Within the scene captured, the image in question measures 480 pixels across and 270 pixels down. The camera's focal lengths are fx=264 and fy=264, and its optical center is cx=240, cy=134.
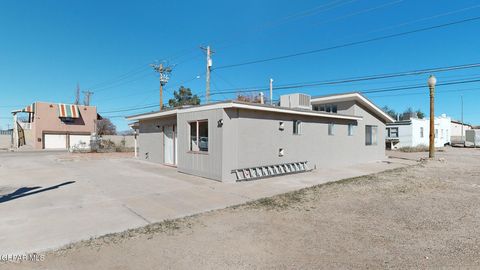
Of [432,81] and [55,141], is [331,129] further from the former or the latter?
[55,141]

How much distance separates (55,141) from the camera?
32000 mm

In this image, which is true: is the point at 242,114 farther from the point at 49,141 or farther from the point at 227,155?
the point at 49,141

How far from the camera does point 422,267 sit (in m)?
3.22

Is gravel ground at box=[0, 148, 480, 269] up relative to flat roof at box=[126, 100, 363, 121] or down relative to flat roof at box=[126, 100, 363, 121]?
down

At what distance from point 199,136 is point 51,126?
30.0 meters

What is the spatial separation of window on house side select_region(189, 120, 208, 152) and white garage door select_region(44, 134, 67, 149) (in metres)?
29.6

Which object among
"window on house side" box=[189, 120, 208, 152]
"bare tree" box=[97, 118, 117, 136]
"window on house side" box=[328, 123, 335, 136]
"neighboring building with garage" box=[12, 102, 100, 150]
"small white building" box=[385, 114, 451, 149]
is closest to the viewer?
"window on house side" box=[189, 120, 208, 152]

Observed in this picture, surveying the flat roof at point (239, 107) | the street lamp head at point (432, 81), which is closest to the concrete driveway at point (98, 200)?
the flat roof at point (239, 107)

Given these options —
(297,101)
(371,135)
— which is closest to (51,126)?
(297,101)

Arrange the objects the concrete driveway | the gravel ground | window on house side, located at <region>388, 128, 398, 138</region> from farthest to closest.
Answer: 1. window on house side, located at <region>388, 128, 398, 138</region>
2. the concrete driveway
3. the gravel ground

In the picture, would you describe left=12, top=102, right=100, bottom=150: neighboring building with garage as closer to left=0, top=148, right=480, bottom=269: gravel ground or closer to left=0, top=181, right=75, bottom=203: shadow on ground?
left=0, top=181, right=75, bottom=203: shadow on ground

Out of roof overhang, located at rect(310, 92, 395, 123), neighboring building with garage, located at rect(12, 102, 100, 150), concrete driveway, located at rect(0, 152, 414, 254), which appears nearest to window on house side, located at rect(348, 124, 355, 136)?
roof overhang, located at rect(310, 92, 395, 123)

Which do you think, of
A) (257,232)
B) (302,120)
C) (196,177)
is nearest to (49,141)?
(196,177)

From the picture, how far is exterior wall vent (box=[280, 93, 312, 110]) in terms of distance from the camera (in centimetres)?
1303
